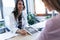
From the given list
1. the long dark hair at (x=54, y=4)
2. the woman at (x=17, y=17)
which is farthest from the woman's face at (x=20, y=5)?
the long dark hair at (x=54, y=4)

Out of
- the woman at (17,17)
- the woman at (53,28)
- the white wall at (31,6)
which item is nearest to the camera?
the woman at (53,28)

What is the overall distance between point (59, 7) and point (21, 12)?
1.50 m

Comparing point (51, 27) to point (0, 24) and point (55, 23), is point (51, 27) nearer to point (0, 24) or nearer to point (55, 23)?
point (55, 23)

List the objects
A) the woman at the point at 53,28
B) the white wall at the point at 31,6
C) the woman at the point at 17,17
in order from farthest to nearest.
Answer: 1. the white wall at the point at 31,6
2. the woman at the point at 17,17
3. the woman at the point at 53,28

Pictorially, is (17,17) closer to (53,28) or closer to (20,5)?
(20,5)

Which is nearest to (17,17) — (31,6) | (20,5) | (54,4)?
(20,5)

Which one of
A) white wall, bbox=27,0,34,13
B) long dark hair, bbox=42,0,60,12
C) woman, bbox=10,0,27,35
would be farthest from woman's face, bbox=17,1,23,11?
long dark hair, bbox=42,0,60,12


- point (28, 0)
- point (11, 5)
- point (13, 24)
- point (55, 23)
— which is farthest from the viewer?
point (28, 0)

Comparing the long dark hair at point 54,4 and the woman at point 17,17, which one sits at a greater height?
the long dark hair at point 54,4

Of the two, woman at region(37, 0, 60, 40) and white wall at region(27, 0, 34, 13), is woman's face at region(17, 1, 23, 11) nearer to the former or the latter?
white wall at region(27, 0, 34, 13)

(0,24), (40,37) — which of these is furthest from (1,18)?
(40,37)

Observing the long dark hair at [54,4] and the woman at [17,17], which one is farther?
the woman at [17,17]

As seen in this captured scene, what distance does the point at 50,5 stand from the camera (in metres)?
0.68

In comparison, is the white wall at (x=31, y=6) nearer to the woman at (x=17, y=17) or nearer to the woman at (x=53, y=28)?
the woman at (x=17, y=17)
